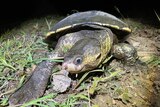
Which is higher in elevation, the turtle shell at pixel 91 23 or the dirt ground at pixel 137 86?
the turtle shell at pixel 91 23

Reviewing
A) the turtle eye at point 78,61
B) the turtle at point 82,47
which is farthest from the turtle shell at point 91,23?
the turtle eye at point 78,61

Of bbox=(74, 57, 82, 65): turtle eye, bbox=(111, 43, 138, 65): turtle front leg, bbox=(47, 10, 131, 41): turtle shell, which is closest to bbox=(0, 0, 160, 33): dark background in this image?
bbox=(47, 10, 131, 41): turtle shell

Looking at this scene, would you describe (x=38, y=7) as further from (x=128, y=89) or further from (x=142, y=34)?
(x=128, y=89)

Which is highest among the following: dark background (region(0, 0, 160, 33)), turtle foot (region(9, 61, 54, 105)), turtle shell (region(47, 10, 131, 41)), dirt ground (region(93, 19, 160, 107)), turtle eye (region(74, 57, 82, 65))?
dark background (region(0, 0, 160, 33))

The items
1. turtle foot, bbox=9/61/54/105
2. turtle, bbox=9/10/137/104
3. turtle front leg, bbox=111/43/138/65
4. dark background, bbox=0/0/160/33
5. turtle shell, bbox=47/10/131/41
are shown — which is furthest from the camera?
dark background, bbox=0/0/160/33

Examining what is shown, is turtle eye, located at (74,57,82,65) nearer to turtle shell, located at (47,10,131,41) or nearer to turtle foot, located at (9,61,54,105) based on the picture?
turtle foot, located at (9,61,54,105)

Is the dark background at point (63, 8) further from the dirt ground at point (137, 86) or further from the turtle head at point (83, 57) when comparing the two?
the turtle head at point (83, 57)

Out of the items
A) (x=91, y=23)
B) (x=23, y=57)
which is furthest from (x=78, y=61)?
(x=23, y=57)

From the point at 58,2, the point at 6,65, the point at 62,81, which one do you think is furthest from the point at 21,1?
the point at 62,81
